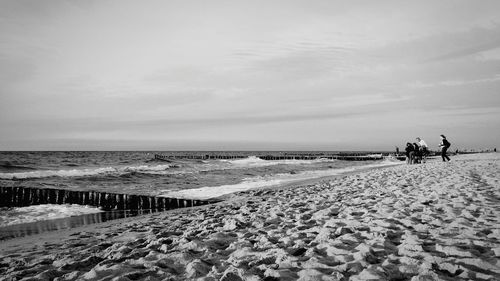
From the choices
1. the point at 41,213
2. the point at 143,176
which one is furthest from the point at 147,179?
the point at 41,213

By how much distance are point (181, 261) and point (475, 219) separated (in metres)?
4.83

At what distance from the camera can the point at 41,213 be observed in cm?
1176

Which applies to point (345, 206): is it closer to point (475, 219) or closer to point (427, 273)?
point (475, 219)

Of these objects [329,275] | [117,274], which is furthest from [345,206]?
[117,274]

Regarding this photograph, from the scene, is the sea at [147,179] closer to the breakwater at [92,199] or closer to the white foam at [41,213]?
the white foam at [41,213]

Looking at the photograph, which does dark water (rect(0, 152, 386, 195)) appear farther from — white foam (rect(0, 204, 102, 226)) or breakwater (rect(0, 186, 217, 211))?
white foam (rect(0, 204, 102, 226))

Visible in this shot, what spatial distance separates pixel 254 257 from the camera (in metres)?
4.32

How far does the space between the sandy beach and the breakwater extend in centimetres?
479

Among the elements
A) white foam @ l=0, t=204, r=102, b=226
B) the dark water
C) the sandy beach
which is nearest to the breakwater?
white foam @ l=0, t=204, r=102, b=226

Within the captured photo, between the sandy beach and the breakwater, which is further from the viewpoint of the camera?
the breakwater

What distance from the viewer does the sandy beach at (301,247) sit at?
3734mm

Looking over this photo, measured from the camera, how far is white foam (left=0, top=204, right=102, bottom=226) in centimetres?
1063

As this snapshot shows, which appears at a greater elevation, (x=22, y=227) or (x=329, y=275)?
(x=329, y=275)

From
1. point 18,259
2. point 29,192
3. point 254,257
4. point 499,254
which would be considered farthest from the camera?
point 29,192
